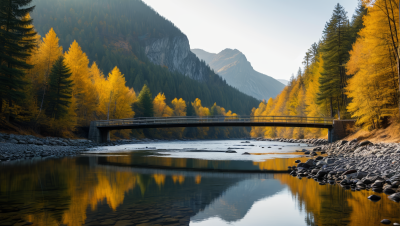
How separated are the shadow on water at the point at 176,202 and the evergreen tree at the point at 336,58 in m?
30.9

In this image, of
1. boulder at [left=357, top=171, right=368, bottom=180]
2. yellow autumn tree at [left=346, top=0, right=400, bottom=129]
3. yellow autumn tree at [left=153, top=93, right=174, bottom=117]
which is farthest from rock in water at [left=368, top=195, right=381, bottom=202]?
yellow autumn tree at [left=153, top=93, right=174, bottom=117]

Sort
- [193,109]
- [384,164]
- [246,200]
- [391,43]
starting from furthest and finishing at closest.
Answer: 1. [193,109]
2. [391,43]
3. [384,164]
4. [246,200]

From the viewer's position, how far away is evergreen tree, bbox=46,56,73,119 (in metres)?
35.4

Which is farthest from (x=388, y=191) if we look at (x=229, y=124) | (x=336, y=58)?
(x=336, y=58)

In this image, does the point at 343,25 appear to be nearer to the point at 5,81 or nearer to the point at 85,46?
the point at 5,81

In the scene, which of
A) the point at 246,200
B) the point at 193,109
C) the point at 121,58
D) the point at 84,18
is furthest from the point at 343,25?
the point at 84,18

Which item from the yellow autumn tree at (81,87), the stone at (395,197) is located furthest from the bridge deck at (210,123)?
the stone at (395,197)

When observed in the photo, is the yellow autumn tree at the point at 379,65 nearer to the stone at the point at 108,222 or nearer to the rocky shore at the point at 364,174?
the rocky shore at the point at 364,174

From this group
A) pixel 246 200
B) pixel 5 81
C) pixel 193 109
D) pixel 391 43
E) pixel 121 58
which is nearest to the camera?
pixel 246 200

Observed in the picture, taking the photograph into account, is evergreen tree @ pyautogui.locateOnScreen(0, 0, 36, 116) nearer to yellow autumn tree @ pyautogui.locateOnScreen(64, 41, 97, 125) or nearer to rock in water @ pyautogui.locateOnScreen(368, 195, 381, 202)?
yellow autumn tree @ pyautogui.locateOnScreen(64, 41, 97, 125)

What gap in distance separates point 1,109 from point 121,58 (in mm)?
119404

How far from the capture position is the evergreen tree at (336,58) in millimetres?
40438

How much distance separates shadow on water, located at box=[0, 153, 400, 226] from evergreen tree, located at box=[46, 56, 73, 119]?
887 inches

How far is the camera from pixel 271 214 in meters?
8.83
